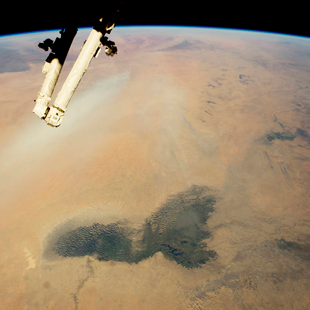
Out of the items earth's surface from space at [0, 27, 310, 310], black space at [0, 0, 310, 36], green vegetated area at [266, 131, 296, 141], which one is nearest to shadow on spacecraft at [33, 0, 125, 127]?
black space at [0, 0, 310, 36]

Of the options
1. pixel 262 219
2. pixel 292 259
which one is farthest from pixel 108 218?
pixel 292 259

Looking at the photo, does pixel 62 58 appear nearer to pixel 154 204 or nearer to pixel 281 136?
pixel 154 204

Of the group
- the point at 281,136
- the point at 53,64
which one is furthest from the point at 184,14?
the point at 281,136

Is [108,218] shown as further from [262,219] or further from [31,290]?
[262,219]

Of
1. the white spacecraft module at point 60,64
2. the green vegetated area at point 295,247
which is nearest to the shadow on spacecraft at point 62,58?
the white spacecraft module at point 60,64

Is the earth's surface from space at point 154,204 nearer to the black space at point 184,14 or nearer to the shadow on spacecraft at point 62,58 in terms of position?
the shadow on spacecraft at point 62,58

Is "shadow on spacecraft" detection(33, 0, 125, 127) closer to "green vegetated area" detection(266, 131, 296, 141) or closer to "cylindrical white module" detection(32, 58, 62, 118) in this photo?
"cylindrical white module" detection(32, 58, 62, 118)
